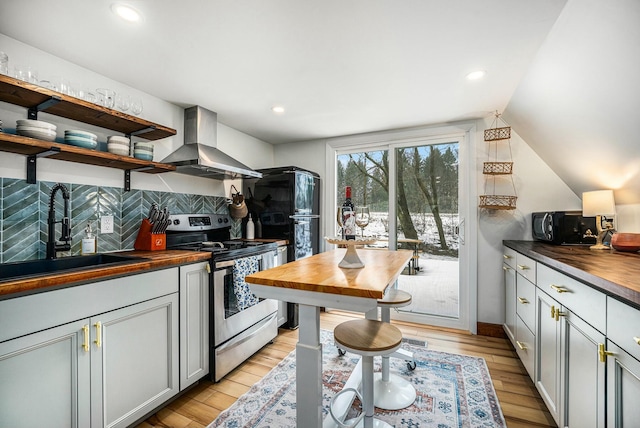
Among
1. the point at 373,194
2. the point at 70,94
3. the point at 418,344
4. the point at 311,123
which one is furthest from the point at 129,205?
the point at 418,344

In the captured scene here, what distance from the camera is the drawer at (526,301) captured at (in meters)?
1.89

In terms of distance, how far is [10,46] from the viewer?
1630 mm

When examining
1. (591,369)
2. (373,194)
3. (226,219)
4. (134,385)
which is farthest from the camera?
(373,194)

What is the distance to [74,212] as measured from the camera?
188 cm

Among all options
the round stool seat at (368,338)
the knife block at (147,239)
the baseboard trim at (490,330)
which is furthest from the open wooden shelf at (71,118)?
the baseboard trim at (490,330)

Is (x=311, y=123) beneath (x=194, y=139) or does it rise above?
above

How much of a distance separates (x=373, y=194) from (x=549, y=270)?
214cm

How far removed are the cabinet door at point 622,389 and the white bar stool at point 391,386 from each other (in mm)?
978

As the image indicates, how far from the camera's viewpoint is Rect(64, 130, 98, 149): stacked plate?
5.66 ft

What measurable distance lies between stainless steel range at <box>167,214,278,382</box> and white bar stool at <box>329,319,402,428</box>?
3.36 ft

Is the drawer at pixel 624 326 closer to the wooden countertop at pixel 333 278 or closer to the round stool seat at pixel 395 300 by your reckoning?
the wooden countertop at pixel 333 278

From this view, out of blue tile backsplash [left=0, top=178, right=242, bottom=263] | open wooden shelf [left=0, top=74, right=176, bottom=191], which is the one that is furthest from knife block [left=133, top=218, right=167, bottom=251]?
open wooden shelf [left=0, top=74, right=176, bottom=191]

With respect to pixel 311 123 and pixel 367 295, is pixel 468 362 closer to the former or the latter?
pixel 367 295

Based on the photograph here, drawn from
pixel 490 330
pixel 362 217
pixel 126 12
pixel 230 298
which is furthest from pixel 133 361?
pixel 490 330
